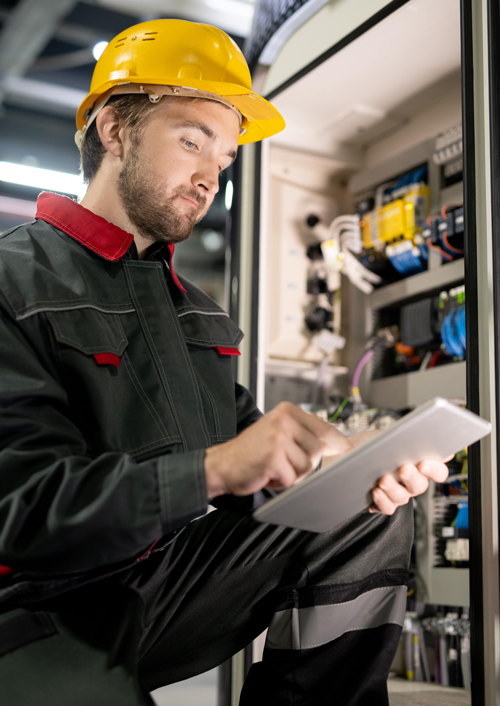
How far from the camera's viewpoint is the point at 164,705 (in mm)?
2166

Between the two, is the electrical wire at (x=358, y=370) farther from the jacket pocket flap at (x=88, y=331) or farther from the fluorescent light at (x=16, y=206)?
the fluorescent light at (x=16, y=206)

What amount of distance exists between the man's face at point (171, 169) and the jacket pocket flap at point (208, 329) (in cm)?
17

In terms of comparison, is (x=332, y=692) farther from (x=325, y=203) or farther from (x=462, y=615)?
(x=325, y=203)

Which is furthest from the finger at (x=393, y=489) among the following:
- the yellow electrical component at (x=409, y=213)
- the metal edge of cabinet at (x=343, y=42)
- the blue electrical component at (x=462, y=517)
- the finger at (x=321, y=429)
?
the yellow electrical component at (x=409, y=213)

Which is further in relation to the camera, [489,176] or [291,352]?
[291,352]

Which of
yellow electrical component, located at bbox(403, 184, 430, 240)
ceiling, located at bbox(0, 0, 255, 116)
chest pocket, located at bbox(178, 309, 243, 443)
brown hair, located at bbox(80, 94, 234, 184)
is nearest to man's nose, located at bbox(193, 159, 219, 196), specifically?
brown hair, located at bbox(80, 94, 234, 184)

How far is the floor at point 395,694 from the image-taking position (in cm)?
167

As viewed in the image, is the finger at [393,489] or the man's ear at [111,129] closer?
the finger at [393,489]

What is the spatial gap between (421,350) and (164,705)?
4.79 feet

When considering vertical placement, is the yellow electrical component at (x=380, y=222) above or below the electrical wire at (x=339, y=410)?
above

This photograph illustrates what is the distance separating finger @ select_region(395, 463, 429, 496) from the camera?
104 centimetres

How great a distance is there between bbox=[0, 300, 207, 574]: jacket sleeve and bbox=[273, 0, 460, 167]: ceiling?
60.4 inches

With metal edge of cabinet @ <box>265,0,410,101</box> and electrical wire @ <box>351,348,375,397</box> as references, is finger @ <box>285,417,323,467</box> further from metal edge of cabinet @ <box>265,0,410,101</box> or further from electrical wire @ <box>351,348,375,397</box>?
electrical wire @ <box>351,348,375,397</box>

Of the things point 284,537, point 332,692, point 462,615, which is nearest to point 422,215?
point 462,615
